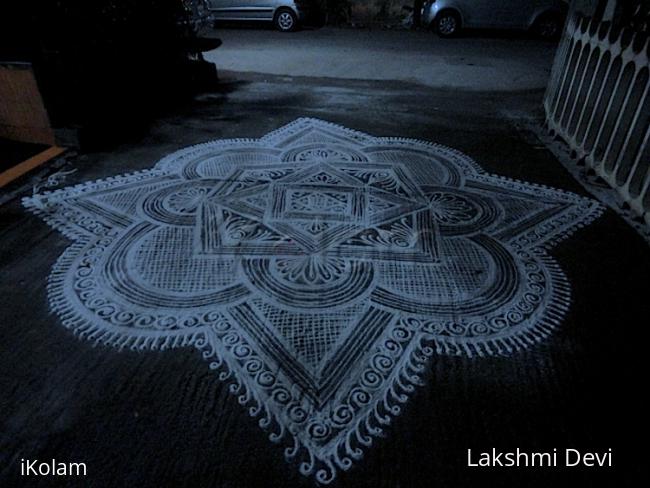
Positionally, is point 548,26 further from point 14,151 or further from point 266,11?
point 14,151

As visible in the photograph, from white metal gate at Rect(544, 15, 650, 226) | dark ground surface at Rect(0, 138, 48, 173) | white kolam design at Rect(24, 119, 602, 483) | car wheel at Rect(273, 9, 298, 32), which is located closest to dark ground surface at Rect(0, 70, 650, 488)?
white kolam design at Rect(24, 119, 602, 483)

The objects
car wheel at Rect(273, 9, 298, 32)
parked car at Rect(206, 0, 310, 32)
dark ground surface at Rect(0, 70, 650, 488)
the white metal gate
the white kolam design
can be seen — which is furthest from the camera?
car wheel at Rect(273, 9, 298, 32)

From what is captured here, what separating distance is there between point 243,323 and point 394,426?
0.65 m

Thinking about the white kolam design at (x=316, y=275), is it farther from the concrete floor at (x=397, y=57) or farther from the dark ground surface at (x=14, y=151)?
the concrete floor at (x=397, y=57)

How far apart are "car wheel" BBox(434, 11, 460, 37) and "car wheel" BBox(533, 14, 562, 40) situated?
1627mm

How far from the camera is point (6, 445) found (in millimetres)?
1053

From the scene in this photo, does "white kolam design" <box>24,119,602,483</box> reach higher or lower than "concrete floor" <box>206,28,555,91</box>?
lower

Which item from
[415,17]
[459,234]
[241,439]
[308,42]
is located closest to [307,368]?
[241,439]

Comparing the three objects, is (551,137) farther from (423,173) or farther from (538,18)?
(538,18)

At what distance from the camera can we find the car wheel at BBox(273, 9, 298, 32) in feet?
28.7

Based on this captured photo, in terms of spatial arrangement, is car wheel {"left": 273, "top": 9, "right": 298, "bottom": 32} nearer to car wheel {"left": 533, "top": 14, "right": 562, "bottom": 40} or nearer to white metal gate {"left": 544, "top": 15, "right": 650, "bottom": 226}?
car wheel {"left": 533, "top": 14, "right": 562, "bottom": 40}

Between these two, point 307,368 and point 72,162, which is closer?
point 307,368

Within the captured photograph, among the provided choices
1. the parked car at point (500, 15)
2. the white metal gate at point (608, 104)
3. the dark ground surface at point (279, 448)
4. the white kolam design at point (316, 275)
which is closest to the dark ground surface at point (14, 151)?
the white kolam design at point (316, 275)

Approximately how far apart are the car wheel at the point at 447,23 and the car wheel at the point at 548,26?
163cm
